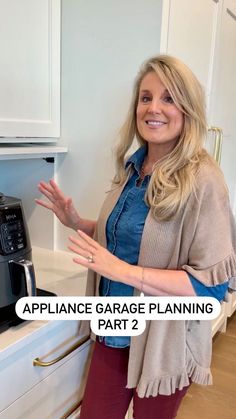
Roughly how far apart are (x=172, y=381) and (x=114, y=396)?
0.21 meters

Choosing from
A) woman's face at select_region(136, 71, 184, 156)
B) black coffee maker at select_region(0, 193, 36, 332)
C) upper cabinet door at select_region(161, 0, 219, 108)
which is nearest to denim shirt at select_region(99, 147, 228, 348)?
woman's face at select_region(136, 71, 184, 156)

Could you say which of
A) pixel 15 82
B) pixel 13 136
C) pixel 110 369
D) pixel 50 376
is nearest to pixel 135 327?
pixel 110 369

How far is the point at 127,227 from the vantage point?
0.90 m

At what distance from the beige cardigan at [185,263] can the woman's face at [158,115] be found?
12 centimetres

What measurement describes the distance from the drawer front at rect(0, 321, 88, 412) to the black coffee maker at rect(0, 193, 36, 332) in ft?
0.34

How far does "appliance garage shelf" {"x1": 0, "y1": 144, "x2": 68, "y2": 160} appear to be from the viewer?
1104 millimetres

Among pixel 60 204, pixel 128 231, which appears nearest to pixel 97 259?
pixel 128 231

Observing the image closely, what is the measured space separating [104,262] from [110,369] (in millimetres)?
407

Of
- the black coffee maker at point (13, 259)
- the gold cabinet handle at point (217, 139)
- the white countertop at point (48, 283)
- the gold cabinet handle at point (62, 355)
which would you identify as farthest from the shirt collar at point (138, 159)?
the gold cabinet handle at point (217, 139)

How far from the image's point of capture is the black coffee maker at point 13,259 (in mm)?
875

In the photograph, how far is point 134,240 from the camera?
2.94 feet

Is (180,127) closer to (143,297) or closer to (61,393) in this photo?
(143,297)

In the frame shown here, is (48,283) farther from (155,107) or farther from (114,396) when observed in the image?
(155,107)

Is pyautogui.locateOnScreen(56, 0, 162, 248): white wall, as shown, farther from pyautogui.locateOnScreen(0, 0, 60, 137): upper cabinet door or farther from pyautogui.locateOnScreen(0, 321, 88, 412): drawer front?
pyautogui.locateOnScreen(0, 321, 88, 412): drawer front
